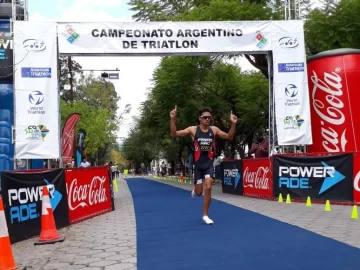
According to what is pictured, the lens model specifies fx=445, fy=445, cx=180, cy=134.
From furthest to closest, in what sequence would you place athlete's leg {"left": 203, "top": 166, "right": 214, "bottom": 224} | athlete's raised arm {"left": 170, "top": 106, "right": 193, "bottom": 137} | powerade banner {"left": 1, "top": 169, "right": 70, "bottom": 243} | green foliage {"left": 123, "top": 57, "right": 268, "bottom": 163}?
1. green foliage {"left": 123, "top": 57, "right": 268, "bottom": 163}
2. athlete's leg {"left": 203, "top": 166, "right": 214, "bottom": 224}
3. athlete's raised arm {"left": 170, "top": 106, "right": 193, "bottom": 137}
4. powerade banner {"left": 1, "top": 169, "right": 70, "bottom": 243}

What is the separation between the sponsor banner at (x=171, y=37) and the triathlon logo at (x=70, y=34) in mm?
156

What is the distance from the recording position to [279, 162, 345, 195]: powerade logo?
1126 cm

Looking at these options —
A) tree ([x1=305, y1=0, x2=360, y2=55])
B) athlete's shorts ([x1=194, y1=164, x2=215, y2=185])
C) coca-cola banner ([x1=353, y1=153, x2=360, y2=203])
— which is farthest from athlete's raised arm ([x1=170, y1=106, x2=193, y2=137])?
tree ([x1=305, y1=0, x2=360, y2=55])

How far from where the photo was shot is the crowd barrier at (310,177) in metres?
11.0

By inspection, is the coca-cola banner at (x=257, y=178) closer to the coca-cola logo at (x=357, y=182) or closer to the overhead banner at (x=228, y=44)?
the overhead banner at (x=228, y=44)

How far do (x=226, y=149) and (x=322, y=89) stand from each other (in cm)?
2437

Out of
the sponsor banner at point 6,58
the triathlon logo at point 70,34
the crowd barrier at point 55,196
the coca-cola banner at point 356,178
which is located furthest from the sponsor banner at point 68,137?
the coca-cola banner at point 356,178

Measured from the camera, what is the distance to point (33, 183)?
307 inches

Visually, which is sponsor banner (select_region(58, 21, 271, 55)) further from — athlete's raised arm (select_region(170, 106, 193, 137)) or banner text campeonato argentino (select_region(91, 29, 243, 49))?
athlete's raised arm (select_region(170, 106, 193, 137))

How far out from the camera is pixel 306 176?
1170cm

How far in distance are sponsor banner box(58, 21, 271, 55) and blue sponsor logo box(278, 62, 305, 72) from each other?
74 cm

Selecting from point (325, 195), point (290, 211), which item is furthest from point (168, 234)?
point (325, 195)

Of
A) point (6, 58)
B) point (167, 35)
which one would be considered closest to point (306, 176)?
point (167, 35)

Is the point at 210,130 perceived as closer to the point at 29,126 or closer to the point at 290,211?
the point at 290,211
